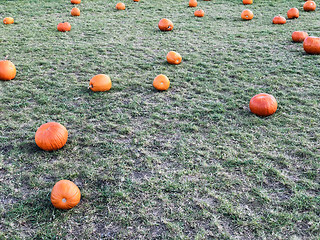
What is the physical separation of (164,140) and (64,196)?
63.9 inches

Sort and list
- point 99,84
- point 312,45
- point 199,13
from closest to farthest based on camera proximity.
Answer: point 99,84 → point 312,45 → point 199,13

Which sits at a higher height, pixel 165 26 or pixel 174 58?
pixel 174 58

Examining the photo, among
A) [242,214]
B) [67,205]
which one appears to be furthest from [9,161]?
[242,214]

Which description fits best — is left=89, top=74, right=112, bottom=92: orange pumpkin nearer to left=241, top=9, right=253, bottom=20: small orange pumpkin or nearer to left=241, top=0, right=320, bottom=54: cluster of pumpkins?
left=241, top=0, right=320, bottom=54: cluster of pumpkins

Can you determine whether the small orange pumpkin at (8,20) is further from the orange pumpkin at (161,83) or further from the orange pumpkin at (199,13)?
the orange pumpkin at (161,83)

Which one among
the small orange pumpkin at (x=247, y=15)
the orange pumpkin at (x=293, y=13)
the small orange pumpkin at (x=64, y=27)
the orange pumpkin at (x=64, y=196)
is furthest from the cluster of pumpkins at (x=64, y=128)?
the orange pumpkin at (x=293, y=13)

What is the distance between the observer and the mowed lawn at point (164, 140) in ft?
10.3

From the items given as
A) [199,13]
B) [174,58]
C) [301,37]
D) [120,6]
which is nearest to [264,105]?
Answer: [174,58]

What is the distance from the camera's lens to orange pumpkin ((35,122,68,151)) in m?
4.03

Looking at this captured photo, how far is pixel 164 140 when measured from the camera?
4.37 metres

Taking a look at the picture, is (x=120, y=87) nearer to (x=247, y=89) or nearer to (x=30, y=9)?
(x=247, y=89)

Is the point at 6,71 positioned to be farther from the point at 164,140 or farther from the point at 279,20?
the point at 279,20

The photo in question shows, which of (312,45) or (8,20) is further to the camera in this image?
(8,20)

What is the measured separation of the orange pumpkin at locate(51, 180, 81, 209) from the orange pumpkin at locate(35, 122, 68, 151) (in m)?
0.92
